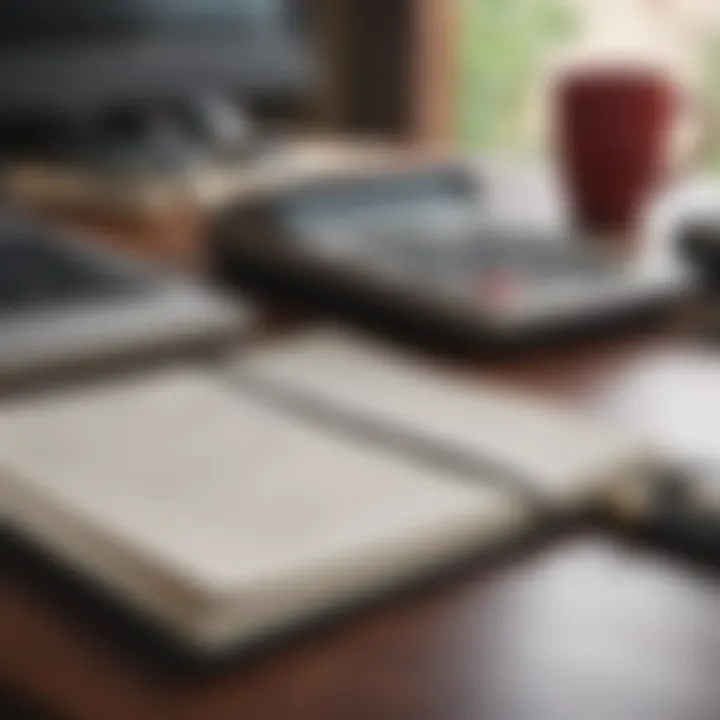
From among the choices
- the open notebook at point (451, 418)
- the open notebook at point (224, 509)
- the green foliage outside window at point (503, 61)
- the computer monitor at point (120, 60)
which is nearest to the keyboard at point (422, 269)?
the open notebook at point (451, 418)

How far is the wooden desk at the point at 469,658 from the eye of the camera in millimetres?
450

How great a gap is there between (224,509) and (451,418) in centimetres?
15

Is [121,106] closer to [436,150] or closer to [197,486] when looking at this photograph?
[436,150]

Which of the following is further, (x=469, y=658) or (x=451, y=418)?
(x=451, y=418)

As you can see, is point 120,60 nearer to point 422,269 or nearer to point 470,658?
point 422,269

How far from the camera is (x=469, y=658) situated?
1.58ft

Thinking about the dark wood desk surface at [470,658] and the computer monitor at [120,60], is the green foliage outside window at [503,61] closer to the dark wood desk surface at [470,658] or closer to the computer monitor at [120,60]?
the computer monitor at [120,60]

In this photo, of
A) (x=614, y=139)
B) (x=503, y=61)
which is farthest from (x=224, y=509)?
(x=503, y=61)

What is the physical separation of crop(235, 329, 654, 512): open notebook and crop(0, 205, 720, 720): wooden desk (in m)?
0.04

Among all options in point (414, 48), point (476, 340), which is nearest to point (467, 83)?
point (414, 48)

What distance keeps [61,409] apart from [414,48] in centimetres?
158

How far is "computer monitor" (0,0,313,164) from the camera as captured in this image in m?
1.35

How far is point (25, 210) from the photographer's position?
1.14 m

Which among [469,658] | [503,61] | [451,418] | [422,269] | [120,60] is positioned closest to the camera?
[469,658]
